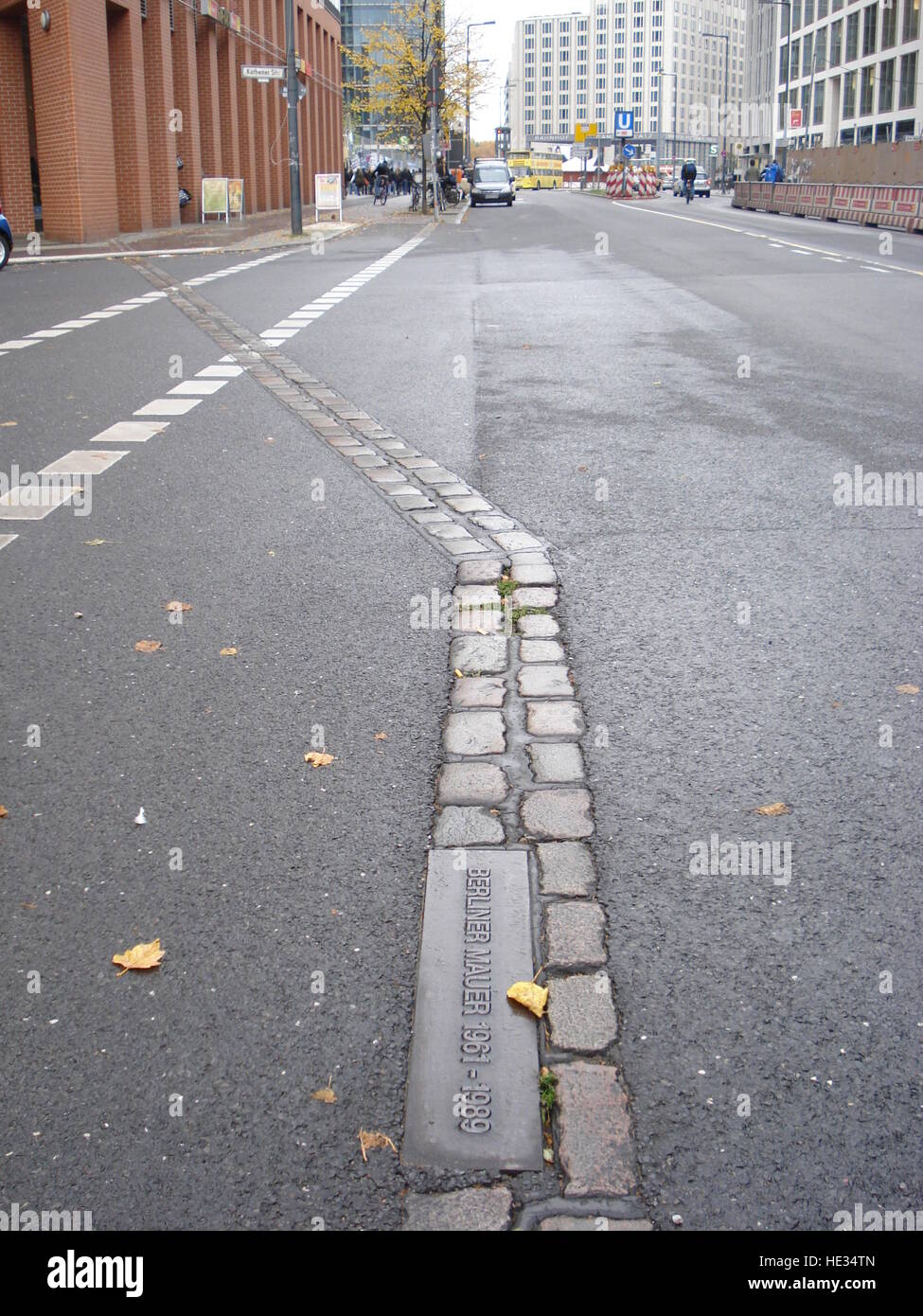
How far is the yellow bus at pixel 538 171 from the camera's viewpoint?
11731cm

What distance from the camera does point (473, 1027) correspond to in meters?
2.73

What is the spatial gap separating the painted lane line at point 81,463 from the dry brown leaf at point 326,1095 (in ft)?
19.0

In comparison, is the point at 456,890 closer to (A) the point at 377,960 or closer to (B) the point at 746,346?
(A) the point at 377,960

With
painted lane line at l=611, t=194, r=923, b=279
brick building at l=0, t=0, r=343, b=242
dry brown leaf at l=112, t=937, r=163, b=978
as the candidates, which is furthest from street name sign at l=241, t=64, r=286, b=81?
dry brown leaf at l=112, t=937, r=163, b=978

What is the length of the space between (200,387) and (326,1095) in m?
8.74

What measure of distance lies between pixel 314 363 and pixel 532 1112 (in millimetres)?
10043

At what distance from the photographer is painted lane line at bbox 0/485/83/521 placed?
6.91 metres

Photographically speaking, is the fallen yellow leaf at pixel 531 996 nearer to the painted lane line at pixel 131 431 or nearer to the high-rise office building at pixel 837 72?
the painted lane line at pixel 131 431

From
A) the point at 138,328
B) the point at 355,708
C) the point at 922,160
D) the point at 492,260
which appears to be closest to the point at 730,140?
the point at 922,160

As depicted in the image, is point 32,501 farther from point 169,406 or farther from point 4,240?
point 4,240

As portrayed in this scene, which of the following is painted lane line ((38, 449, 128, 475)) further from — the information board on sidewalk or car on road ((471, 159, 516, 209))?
car on road ((471, 159, 516, 209))

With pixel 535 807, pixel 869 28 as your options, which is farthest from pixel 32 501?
pixel 869 28

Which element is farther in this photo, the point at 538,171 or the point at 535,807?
the point at 538,171

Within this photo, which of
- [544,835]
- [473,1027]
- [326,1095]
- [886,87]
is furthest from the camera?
[886,87]
